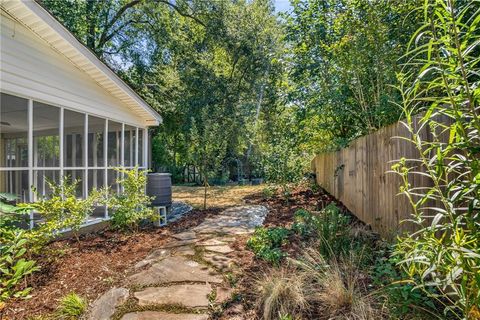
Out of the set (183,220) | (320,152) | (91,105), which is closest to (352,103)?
(320,152)

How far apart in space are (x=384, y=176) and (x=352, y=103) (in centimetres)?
317

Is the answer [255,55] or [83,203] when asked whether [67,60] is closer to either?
[83,203]

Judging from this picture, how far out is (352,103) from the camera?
6.21 meters

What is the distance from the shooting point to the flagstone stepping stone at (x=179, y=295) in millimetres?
2451

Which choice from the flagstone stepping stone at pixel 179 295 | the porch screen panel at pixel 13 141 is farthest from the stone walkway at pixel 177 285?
the porch screen panel at pixel 13 141

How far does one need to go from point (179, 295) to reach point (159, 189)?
11.0 ft

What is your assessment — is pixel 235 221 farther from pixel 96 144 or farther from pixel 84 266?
pixel 96 144

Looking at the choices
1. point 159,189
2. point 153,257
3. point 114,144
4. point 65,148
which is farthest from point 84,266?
point 114,144

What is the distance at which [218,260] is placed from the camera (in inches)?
134

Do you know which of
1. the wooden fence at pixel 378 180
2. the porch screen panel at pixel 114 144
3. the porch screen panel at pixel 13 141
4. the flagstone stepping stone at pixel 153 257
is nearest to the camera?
the wooden fence at pixel 378 180

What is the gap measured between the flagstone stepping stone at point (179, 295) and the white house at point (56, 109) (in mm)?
2686

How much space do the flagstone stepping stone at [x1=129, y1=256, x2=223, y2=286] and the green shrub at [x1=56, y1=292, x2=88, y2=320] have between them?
514mm

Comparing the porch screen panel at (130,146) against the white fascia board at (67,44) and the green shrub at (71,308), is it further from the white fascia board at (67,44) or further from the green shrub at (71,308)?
the green shrub at (71,308)

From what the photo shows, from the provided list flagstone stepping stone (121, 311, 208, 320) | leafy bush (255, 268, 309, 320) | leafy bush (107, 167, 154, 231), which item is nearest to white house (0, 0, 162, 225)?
leafy bush (107, 167, 154, 231)
